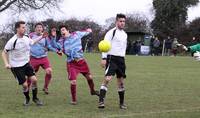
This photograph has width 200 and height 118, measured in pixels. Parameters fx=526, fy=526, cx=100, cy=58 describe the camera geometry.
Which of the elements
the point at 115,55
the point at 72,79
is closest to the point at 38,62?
the point at 72,79

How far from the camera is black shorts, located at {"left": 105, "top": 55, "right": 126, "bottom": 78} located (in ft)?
39.0

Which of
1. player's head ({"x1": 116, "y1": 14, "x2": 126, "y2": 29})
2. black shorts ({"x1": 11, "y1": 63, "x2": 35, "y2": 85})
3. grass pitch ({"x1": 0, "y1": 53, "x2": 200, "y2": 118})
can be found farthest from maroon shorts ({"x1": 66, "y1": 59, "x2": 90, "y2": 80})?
player's head ({"x1": 116, "y1": 14, "x2": 126, "y2": 29})

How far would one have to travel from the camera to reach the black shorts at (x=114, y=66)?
1189 cm

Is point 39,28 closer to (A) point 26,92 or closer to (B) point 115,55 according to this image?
(A) point 26,92

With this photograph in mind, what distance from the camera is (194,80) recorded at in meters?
20.0

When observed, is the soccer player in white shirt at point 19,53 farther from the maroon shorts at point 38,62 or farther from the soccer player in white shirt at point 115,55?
the maroon shorts at point 38,62

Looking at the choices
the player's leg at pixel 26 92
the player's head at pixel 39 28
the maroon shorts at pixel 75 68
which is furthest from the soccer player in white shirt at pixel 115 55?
the player's head at pixel 39 28

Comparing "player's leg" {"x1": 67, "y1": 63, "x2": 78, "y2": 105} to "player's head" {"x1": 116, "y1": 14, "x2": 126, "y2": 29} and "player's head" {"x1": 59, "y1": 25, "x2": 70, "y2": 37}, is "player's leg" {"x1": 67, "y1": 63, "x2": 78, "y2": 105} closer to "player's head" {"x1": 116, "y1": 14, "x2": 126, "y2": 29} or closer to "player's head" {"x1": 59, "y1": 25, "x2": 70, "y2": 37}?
"player's head" {"x1": 59, "y1": 25, "x2": 70, "y2": 37}

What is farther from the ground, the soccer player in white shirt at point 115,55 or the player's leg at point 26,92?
the soccer player in white shirt at point 115,55

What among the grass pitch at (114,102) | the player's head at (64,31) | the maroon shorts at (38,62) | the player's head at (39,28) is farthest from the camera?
the maroon shorts at (38,62)

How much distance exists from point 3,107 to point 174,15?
221 ft

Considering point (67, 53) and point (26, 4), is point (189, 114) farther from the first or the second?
point (26, 4)

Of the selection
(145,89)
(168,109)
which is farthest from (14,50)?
(145,89)

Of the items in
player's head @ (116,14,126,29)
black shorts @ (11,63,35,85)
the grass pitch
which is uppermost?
player's head @ (116,14,126,29)
